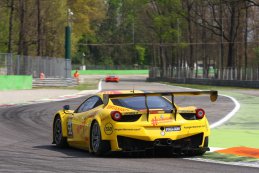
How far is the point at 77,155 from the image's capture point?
11.4 metres

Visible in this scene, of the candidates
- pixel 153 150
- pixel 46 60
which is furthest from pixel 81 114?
pixel 46 60

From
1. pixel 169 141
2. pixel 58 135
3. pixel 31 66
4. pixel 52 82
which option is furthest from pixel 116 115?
pixel 52 82

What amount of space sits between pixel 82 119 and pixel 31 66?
4342 cm

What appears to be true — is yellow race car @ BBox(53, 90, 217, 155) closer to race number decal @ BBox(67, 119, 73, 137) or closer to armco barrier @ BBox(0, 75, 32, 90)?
race number decal @ BBox(67, 119, 73, 137)

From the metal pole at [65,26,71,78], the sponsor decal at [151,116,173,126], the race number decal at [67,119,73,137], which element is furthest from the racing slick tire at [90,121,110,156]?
the metal pole at [65,26,71,78]

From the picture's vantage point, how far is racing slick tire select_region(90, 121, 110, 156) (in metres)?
10.7

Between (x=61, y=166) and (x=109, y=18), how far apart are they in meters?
155

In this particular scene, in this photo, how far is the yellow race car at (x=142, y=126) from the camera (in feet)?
34.7

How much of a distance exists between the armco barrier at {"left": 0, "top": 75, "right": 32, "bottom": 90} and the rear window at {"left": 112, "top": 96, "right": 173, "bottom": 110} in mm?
34827

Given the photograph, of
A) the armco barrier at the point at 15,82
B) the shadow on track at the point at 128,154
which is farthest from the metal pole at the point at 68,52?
the shadow on track at the point at 128,154

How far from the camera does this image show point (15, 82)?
4766 cm

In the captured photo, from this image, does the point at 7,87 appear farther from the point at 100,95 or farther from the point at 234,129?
the point at 100,95

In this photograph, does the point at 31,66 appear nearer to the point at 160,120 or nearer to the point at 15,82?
the point at 15,82

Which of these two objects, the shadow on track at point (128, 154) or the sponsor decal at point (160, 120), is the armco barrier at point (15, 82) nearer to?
the shadow on track at point (128, 154)
